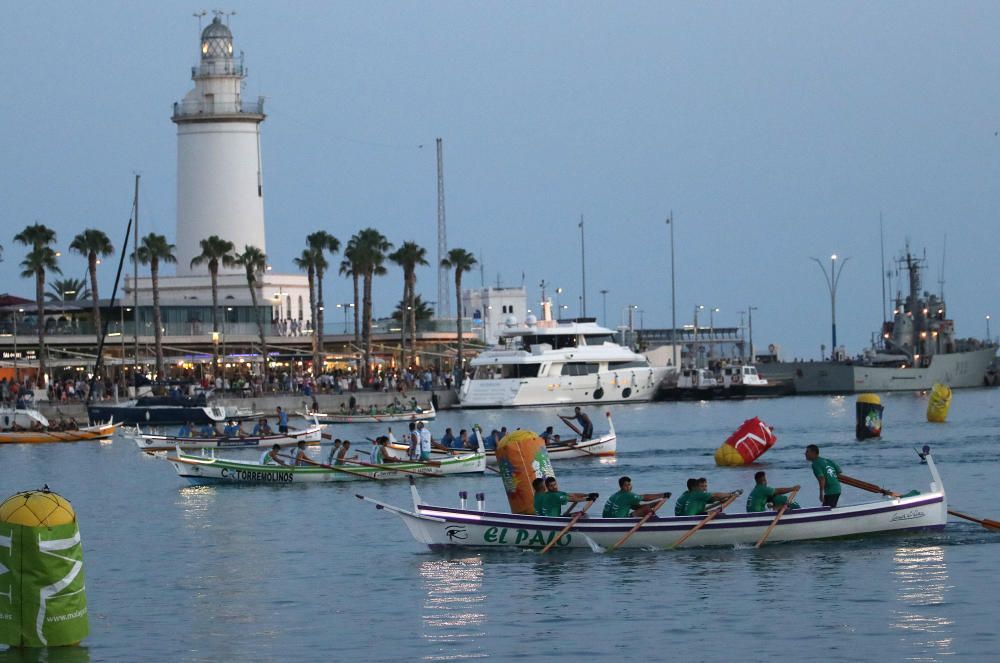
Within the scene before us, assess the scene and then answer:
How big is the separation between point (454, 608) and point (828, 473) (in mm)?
7831

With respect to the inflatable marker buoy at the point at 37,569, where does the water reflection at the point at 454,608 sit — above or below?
below

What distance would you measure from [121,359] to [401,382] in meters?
15.1

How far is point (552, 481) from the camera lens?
28.9 m

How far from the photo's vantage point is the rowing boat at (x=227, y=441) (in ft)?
186

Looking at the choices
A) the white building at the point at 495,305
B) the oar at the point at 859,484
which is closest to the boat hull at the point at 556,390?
the white building at the point at 495,305

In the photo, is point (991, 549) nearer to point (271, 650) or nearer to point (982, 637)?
point (982, 637)

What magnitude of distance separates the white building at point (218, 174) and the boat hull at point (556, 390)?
15.0m

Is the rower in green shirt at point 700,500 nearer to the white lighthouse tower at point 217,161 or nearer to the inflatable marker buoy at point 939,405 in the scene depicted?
the inflatable marker buoy at point 939,405

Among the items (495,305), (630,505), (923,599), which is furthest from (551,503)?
(495,305)

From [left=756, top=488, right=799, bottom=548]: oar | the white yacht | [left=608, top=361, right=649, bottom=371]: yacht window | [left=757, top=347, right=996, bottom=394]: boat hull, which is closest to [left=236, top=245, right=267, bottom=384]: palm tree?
the white yacht

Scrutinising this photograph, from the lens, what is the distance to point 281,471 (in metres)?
43.7

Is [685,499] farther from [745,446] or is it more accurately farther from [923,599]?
[745,446]

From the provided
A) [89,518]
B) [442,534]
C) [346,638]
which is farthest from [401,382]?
[346,638]

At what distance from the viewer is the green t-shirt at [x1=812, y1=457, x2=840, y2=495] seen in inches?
1138
